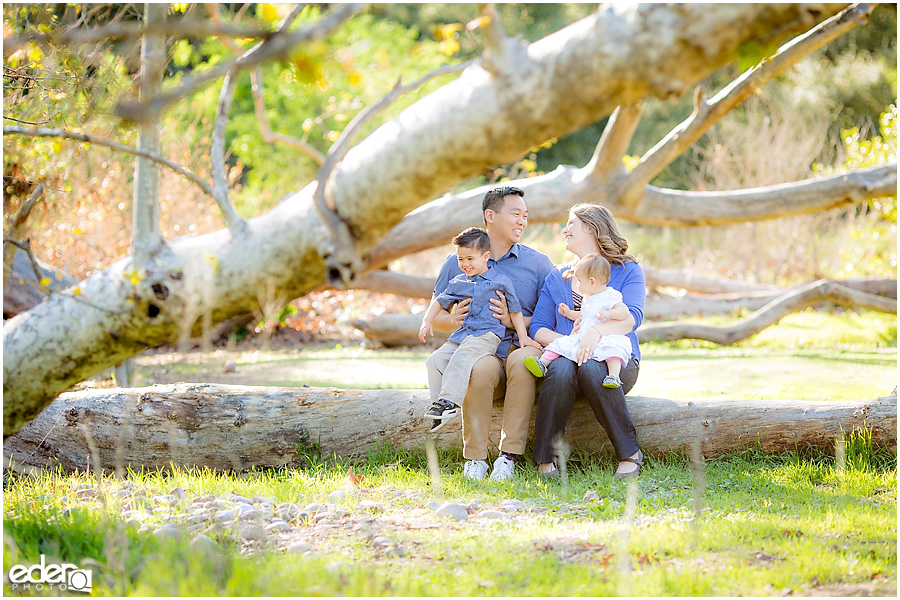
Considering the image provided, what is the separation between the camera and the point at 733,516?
11.0ft

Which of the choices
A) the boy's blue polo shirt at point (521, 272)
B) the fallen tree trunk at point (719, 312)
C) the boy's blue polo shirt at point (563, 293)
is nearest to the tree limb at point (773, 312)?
the fallen tree trunk at point (719, 312)

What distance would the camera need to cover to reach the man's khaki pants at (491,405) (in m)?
4.25

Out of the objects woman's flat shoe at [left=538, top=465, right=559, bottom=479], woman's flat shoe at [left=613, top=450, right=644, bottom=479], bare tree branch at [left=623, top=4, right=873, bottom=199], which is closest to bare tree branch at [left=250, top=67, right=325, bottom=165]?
woman's flat shoe at [left=538, top=465, right=559, bottom=479]

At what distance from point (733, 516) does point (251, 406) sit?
267 cm

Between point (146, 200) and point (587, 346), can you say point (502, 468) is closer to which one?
point (587, 346)

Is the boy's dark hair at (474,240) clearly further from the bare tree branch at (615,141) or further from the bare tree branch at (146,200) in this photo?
the bare tree branch at (615,141)

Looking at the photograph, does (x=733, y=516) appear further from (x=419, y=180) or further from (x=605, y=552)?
(x=419, y=180)

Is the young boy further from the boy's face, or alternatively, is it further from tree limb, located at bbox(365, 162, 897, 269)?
tree limb, located at bbox(365, 162, 897, 269)

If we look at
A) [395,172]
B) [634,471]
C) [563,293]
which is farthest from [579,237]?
[395,172]

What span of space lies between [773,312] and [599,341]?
656 cm

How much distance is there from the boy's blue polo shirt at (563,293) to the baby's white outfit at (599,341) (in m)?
0.09

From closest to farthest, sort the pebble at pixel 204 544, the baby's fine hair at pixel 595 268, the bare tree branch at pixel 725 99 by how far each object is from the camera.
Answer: the pebble at pixel 204 544
the baby's fine hair at pixel 595 268
the bare tree branch at pixel 725 99

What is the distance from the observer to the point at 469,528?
3.33 meters

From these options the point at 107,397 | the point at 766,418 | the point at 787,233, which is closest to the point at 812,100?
the point at 787,233
